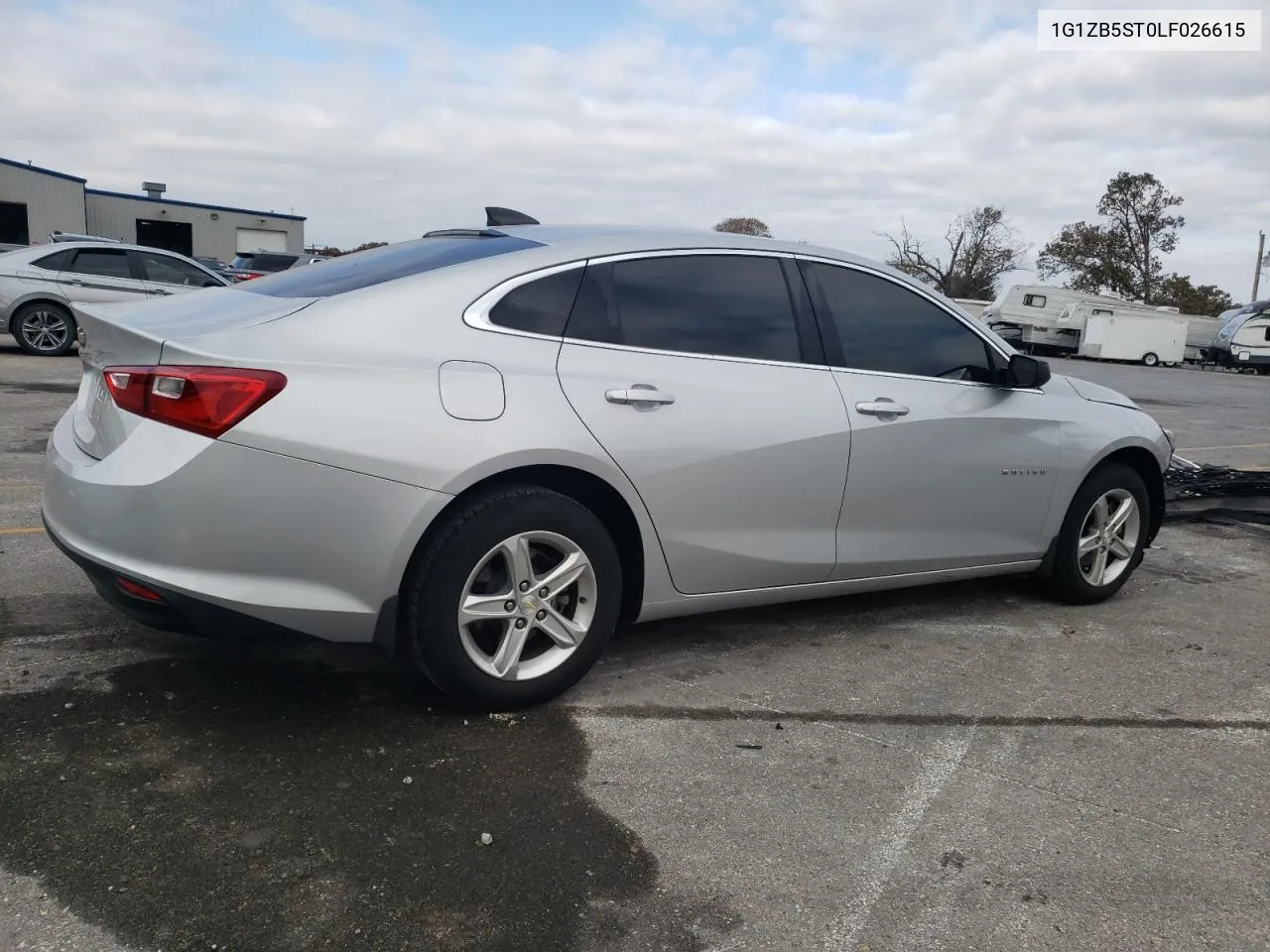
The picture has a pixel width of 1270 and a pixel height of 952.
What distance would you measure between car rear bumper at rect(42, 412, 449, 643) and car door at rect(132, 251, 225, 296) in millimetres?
12590

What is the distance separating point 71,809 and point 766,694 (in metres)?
2.17

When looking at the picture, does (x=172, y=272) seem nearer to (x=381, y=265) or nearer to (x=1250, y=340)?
(x=381, y=265)

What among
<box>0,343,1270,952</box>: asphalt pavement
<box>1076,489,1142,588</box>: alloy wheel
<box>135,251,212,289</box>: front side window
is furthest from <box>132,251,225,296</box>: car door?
<box>1076,489,1142,588</box>: alloy wheel

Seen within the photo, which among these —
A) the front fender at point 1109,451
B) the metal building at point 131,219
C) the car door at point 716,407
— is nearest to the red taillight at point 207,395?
the car door at point 716,407

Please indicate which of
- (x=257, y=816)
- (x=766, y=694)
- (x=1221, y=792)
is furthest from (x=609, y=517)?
(x=1221, y=792)

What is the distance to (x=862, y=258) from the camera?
4.43 meters

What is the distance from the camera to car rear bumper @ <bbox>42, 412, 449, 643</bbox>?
2922 mm

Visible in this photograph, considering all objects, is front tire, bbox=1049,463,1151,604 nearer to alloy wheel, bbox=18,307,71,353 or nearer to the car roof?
the car roof

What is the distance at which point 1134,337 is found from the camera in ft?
124

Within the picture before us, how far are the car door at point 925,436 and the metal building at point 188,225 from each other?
53.5 meters

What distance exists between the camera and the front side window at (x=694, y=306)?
11.8 feet

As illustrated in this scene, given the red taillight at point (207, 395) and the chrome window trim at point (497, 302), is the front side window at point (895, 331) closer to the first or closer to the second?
the chrome window trim at point (497, 302)

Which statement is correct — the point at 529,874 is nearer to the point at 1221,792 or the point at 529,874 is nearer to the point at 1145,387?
the point at 1221,792

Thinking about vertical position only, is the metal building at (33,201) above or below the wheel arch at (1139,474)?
above
